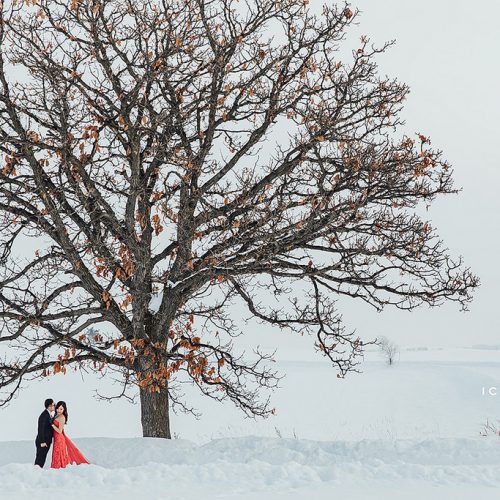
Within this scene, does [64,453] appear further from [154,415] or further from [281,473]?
[281,473]

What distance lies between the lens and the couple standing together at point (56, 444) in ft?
39.2

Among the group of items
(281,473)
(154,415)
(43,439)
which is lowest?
(281,473)

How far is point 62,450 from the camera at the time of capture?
39.4 feet

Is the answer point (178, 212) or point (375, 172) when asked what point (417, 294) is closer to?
point (375, 172)

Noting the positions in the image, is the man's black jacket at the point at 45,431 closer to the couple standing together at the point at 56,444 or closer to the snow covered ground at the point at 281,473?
the couple standing together at the point at 56,444

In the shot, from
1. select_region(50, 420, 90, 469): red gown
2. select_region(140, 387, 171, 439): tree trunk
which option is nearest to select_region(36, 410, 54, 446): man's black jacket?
select_region(50, 420, 90, 469): red gown

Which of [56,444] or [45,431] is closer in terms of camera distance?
[56,444]

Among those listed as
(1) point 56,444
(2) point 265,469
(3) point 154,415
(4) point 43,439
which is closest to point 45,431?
(4) point 43,439

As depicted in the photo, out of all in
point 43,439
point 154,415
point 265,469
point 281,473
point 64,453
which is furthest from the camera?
point 154,415

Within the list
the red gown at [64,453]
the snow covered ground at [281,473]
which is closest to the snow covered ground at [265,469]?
the snow covered ground at [281,473]

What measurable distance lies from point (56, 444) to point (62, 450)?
17cm

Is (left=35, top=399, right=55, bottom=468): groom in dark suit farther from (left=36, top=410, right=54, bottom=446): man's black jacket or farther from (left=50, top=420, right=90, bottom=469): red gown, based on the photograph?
(left=50, top=420, right=90, bottom=469): red gown

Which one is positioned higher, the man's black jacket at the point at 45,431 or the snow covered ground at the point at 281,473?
the man's black jacket at the point at 45,431

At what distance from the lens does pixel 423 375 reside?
44.0 m
